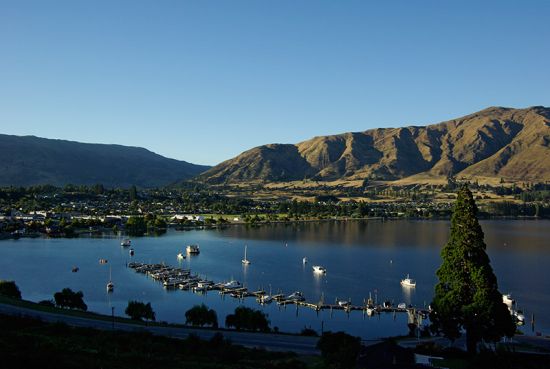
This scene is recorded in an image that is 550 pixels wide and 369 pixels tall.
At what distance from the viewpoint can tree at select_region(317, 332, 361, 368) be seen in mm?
26562

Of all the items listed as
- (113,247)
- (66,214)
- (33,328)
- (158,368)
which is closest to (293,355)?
(158,368)

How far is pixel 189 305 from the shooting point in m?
62.8

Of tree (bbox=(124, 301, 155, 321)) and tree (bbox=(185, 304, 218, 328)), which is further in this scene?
tree (bbox=(124, 301, 155, 321))

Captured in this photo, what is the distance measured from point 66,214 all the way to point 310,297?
117750 mm

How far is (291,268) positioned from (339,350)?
63.0m

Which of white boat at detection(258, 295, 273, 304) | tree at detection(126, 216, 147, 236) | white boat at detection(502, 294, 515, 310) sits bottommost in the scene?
white boat at detection(258, 295, 273, 304)

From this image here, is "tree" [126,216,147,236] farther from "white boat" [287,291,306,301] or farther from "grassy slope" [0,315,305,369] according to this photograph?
"grassy slope" [0,315,305,369]

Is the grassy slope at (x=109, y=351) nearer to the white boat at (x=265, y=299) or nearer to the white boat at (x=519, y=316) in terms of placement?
the white boat at (x=265, y=299)

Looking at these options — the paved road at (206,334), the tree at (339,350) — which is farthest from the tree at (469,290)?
the paved road at (206,334)

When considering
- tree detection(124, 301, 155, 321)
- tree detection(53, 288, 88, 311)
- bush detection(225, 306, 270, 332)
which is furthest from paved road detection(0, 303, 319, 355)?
tree detection(53, 288, 88, 311)

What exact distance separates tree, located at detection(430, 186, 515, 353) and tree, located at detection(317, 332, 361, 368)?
7.03m

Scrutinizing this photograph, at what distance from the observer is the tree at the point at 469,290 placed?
3219 cm

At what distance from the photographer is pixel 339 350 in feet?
91.0

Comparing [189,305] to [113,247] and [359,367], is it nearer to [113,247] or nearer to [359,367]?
[359,367]
